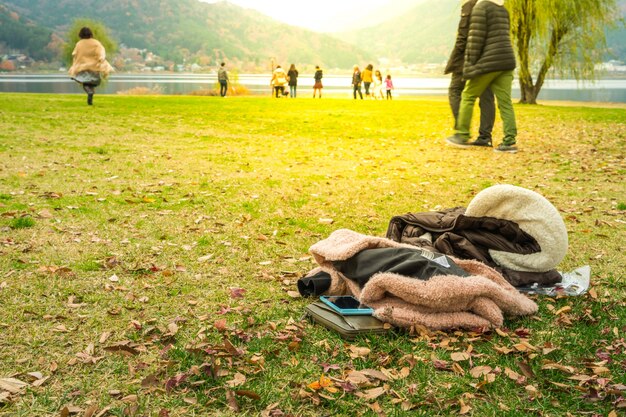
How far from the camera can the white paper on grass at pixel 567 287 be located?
415 cm

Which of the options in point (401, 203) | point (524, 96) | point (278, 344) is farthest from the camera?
point (524, 96)

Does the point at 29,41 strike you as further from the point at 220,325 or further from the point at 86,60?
the point at 220,325

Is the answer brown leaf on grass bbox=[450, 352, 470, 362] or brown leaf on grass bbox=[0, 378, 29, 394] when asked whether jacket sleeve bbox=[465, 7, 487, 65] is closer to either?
brown leaf on grass bbox=[450, 352, 470, 362]

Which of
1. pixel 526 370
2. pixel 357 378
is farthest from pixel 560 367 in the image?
pixel 357 378

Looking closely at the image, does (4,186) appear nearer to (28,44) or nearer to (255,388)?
(255,388)

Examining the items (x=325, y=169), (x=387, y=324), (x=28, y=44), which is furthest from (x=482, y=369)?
(x=28, y=44)

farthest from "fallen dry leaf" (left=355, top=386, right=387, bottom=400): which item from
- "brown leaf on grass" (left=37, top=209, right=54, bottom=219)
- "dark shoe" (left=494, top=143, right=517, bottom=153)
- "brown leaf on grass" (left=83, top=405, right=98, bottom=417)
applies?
"dark shoe" (left=494, top=143, right=517, bottom=153)

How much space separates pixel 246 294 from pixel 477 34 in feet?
25.0

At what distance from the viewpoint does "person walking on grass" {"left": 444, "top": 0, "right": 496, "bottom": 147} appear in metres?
10.4

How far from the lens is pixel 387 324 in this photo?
352cm

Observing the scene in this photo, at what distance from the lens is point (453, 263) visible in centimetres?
386

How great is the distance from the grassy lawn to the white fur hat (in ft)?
Answer: 1.15

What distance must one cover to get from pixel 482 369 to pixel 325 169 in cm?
648

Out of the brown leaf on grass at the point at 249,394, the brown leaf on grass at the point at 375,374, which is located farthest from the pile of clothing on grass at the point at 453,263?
the brown leaf on grass at the point at 249,394
